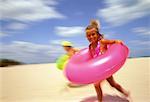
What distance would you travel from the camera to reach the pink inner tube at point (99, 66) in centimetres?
227

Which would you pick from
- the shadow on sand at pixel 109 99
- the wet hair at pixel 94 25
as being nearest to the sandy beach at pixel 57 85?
the shadow on sand at pixel 109 99

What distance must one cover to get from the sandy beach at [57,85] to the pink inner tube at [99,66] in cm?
31

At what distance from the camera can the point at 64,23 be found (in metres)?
2.68

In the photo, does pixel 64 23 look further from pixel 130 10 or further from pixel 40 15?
pixel 130 10

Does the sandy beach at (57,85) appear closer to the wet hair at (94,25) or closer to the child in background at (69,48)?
the child in background at (69,48)

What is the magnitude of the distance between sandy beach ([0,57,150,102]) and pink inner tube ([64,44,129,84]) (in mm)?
305

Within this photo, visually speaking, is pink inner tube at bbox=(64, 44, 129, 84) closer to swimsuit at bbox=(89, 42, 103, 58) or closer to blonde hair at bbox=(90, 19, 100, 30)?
swimsuit at bbox=(89, 42, 103, 58)

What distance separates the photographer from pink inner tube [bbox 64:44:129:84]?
2.27m

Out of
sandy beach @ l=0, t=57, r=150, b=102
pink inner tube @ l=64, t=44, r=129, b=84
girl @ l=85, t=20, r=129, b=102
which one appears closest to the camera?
pink inner tube @ l=64, t=44, r=129, b=84

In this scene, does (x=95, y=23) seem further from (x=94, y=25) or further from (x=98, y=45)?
(x=98, y=45)

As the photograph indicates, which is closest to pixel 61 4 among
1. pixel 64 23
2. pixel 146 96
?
pixel 64 23

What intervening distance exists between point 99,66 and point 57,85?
0.63 metres

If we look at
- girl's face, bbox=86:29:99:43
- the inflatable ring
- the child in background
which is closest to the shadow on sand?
the child in background

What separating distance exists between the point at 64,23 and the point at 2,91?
758mm
